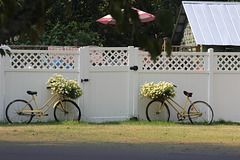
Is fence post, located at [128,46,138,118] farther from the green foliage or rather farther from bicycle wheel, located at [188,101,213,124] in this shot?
the green foliage

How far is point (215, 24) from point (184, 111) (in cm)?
625

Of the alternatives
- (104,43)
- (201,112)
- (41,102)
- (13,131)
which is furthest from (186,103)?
(104,43)

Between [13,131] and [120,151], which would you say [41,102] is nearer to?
[13,131]

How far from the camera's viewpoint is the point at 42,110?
12.1 meters

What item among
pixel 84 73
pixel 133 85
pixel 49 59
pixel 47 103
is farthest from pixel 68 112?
pixel 133 85

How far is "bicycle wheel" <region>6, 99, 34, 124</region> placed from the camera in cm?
1173

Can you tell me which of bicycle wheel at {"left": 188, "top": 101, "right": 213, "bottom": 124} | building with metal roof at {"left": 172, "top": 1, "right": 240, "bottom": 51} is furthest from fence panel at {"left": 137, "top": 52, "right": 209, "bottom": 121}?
building with metal roof at {"left": 172, "top": 1, "right": 240, "bottom": 51}

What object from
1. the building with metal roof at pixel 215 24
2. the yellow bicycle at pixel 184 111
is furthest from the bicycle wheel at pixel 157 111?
the building with metal roof at pixel 215 24

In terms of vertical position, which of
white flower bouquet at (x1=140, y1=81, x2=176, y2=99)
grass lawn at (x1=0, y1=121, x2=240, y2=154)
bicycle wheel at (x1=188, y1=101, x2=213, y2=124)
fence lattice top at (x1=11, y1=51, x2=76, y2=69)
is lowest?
grass lawn at (x1=0, y1=121, x2=240, y2=154)

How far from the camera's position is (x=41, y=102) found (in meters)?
12.1

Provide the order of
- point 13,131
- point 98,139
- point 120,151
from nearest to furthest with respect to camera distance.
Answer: point 120,151, point 98,139, point 13,131

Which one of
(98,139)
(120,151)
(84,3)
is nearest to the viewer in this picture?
(120,151)

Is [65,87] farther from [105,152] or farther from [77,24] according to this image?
[77,24]

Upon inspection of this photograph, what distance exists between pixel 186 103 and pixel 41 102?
11.8 ft
